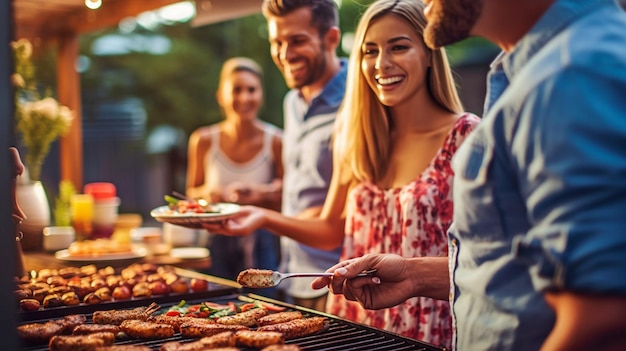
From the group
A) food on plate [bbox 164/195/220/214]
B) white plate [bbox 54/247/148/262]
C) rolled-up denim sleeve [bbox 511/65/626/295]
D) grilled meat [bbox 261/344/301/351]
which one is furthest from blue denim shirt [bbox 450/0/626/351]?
white plate [bbox 54/247/148/262]

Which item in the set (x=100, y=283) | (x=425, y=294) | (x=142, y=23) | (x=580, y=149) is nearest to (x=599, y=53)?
(x=580, y=149)

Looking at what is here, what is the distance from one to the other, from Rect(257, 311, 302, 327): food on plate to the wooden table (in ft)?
6.50

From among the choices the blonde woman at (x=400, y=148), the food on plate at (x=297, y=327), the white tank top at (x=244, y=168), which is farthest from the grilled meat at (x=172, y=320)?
the white tank top at (x=244, y=168)

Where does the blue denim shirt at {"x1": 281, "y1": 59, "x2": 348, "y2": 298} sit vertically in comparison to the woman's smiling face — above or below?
below

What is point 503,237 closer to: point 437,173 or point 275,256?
point 437,173

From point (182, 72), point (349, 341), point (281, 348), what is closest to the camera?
point (281, 348)

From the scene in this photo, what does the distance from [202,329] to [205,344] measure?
0.63 feet

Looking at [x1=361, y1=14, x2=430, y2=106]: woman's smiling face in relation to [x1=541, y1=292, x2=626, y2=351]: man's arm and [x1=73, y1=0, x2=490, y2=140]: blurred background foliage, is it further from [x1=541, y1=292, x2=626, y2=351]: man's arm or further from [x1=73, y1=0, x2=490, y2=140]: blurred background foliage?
[x1=73, y1=0, x2=490, y2=140]: blurred background foliage

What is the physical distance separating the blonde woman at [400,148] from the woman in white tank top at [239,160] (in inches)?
94.4

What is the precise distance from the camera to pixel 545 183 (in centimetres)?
145

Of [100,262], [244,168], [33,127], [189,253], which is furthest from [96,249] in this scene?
[244,168]

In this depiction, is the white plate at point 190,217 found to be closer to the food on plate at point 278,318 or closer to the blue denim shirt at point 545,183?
the food on plate at point 278,318

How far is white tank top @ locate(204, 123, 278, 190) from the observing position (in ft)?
19.7

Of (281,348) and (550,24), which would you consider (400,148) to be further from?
(550,24)
